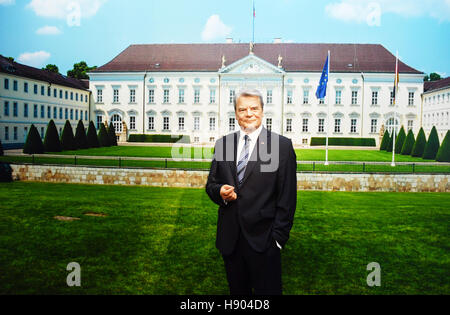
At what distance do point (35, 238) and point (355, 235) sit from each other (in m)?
7.36

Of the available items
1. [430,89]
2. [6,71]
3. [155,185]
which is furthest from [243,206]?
[430,89]

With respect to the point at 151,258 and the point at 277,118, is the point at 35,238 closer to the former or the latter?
the point at 151,258

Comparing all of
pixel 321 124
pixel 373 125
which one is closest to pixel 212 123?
pixel 321 124

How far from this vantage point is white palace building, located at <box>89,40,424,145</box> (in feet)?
178

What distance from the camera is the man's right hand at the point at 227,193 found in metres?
3.48

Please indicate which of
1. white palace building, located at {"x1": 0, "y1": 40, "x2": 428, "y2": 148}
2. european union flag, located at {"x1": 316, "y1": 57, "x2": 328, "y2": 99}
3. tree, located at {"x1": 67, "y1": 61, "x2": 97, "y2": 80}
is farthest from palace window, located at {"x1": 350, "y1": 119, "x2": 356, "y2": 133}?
tree, located at {"x1": 67, "y1": 61, "x2": 97, "y2": 80}

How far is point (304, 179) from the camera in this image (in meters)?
18.8

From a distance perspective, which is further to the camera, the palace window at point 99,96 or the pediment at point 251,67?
the palace window at point 99,96

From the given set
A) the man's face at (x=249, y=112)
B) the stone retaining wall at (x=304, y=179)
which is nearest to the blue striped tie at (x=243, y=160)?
the man's face at (x=249, y=112)

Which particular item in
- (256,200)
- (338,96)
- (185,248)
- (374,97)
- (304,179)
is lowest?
(185,248)

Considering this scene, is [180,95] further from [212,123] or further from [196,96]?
[212,123]

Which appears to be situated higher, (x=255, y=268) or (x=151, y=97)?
(x=151, y=97)

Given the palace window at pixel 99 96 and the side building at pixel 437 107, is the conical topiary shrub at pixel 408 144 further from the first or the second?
the palace window at pixel 99 96

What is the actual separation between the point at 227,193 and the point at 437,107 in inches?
2105
